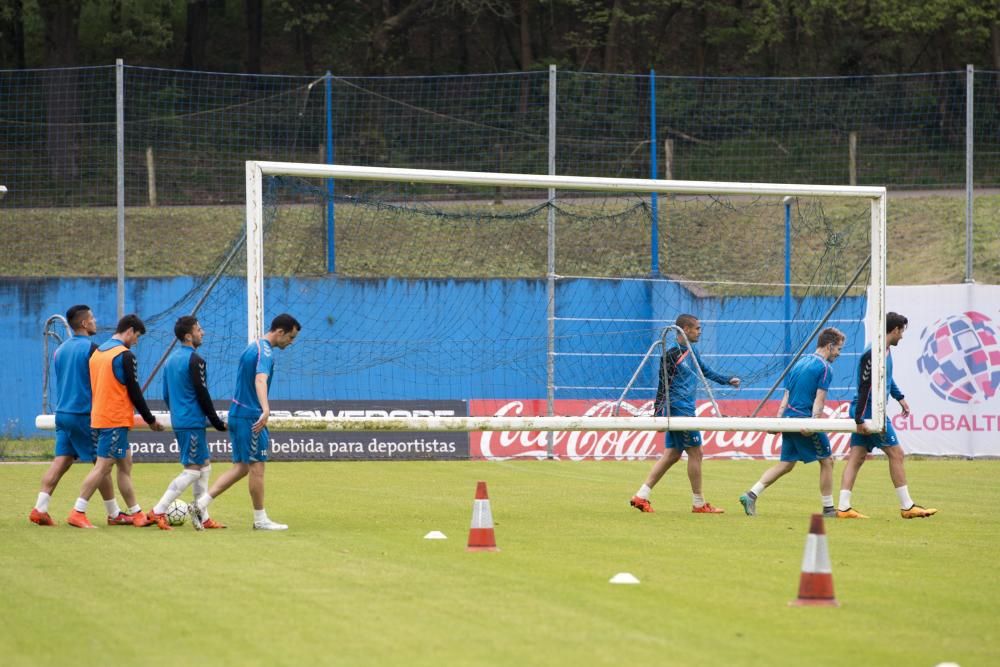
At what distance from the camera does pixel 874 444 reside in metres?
14.1

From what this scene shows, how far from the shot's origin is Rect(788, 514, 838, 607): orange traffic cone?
814 cm

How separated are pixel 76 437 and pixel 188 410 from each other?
4.04 ft

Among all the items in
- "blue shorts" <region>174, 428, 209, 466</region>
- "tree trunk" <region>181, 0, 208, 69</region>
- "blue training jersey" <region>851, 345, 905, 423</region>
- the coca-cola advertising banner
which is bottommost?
the coca-cola advertising banner

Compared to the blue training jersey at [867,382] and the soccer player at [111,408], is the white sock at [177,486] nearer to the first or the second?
the soccer player at [111,408]

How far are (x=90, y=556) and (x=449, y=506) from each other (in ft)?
16.5

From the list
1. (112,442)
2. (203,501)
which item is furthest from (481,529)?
(112,442)

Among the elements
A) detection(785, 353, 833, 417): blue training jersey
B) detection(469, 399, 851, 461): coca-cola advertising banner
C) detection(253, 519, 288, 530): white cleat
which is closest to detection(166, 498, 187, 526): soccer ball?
detection(253, 519, 288, 530): white cleat

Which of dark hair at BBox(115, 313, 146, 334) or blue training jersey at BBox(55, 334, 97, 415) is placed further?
blue training jersey at BBox(55, 334, 97, 415)

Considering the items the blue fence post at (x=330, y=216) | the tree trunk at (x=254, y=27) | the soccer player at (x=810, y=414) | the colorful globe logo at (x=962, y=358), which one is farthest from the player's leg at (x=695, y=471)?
the tree trunk at (x=254, y=27)

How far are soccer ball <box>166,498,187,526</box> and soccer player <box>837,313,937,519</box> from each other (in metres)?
6.16

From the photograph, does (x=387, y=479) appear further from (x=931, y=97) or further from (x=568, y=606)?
(x=931, y=97)

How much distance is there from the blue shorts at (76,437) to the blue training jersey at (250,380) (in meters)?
1.55

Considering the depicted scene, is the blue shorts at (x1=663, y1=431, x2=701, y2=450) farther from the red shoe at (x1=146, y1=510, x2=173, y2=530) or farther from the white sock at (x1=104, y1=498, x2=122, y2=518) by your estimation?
the white sock at (x1=104, y1=498, x2=122, y2=518)

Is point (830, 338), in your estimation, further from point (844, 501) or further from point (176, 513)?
point (176, 513)
